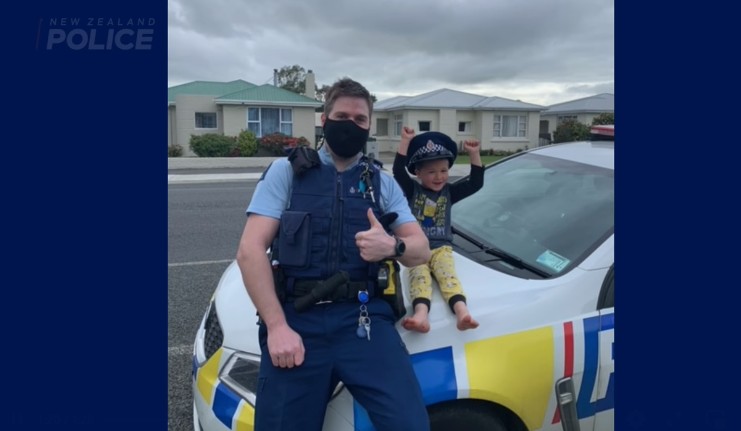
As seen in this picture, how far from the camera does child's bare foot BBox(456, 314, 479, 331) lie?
7.04 feet

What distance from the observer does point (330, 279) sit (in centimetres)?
208

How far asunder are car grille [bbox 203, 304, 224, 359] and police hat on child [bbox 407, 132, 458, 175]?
1.29 m

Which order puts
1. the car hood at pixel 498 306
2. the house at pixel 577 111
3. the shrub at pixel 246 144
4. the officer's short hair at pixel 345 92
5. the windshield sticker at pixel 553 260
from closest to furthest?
the car hood at pixel 498 306 → the officer's short hair at pixel 345 92 → the windshield sticker at pixel 553 260 → the shrub at pixel 246 144 → the house at pixel 577 111

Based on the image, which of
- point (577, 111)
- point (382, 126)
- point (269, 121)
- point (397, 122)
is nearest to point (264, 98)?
point (269, 121)

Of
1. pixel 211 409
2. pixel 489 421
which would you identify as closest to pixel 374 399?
pixel 489 421

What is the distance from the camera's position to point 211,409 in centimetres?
222

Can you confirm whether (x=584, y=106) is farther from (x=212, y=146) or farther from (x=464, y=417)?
(x=464, y=417)

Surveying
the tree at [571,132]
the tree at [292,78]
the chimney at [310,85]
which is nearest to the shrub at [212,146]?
the chimney at [310,85]

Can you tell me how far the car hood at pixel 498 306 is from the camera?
2201 millimetres

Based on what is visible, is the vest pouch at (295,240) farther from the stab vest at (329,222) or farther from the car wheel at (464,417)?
the car wheel at (464,417)

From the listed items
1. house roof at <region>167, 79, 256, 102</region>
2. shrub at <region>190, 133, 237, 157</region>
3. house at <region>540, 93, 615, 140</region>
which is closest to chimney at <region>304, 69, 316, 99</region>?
house roof at <region>167, 79, 256, 102</region>

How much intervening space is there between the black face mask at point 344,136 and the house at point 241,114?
96.8 feet

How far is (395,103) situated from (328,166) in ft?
133

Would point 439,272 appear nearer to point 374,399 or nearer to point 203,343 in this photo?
point 374,399
